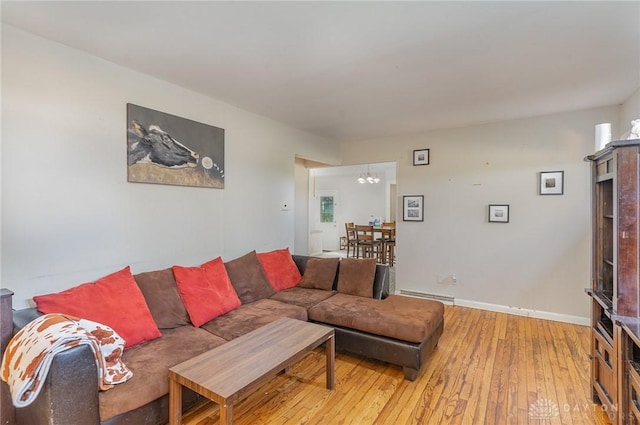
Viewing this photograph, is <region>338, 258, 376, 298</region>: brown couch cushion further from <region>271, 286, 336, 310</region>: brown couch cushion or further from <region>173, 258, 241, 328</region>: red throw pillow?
<region>173, 258, 241, 328</region>: red throw pillow

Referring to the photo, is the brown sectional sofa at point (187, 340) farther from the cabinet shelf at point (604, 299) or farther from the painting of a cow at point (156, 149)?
the cabinet shelf at point (604, 299)

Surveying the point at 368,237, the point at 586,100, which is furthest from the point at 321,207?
the point at 586,100

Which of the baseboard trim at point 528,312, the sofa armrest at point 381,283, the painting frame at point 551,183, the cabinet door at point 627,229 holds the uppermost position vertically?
the painting frame at point 551,183

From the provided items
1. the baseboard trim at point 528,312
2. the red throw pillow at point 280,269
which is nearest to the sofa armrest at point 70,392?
the red throw pillow at point 280,269

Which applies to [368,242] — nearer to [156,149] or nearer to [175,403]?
[156,149]

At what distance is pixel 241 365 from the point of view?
67.7 inches

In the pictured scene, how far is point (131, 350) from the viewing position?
1.95 metres

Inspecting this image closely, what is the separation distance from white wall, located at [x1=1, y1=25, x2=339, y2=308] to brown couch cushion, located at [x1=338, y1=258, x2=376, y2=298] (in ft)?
4.34

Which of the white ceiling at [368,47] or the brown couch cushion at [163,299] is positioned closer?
the white ceiling at [368,47]

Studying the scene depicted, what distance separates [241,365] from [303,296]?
151 centimetres

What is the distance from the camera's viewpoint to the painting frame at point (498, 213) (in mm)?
3928

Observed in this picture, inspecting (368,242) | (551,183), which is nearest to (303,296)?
(551,183)

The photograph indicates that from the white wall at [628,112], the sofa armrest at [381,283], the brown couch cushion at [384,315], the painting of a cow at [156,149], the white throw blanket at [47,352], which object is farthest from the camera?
the sofa armrest at [381,283]

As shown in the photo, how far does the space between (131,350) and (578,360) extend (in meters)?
3.58
